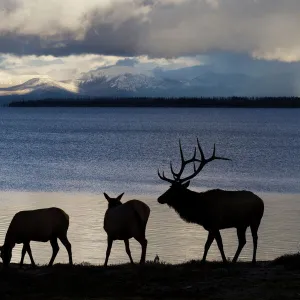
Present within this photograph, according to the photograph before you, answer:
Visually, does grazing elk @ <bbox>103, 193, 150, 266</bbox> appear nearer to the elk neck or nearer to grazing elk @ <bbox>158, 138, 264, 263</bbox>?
the elk neck

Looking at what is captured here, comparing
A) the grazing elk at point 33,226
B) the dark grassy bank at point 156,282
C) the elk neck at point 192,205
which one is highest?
the elk neck at point 192,205

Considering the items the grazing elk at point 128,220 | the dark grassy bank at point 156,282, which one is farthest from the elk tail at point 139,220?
the dark grassy bank at point 156,282

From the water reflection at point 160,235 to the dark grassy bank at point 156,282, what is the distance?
6.10 m

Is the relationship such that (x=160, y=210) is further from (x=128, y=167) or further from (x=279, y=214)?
(x=128, y=167)

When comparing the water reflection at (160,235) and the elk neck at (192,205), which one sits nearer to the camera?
the elk neck at (192,205)

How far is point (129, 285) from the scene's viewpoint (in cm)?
1320

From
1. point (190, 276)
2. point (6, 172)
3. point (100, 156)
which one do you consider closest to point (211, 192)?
point (190, 276)

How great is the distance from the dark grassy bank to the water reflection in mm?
6096

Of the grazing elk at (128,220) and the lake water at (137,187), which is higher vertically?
the grazing elk at (128,220)

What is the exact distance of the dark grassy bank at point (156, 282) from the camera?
490 inches

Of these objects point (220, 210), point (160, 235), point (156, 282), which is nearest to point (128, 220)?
point (220, 210)

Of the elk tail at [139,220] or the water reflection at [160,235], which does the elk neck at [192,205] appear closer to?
the elk tail at [139,220]

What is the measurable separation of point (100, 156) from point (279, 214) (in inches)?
1803

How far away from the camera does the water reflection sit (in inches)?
872
